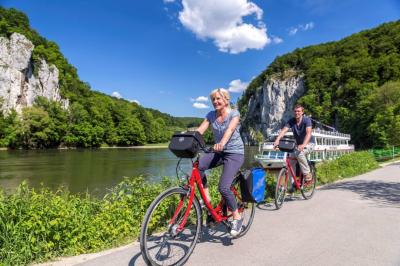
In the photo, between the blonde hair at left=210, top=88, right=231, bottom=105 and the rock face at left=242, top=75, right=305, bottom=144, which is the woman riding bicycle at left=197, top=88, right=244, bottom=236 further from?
the rock face at left=242, top=75, right=305, bottom=144

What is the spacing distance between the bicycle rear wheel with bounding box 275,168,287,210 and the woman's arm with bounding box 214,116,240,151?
291 cm

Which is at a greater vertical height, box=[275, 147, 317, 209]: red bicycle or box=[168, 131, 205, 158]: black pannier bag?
box=[168, 131, 205, 158]: black pannier bag

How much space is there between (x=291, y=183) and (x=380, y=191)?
3.40 meters

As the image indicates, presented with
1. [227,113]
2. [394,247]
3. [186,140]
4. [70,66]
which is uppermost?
[70,66]

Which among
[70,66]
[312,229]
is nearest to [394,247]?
[312,229]

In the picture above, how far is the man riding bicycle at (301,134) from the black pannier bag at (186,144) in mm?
3758

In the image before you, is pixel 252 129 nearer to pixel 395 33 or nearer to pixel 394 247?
pixel 395 33

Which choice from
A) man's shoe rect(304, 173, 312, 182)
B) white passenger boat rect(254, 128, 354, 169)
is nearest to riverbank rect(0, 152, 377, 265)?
man's shoe rect(304, 173, 312, 182)

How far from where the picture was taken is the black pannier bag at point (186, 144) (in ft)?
12.0

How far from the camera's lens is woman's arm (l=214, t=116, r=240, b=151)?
3926 millimetres

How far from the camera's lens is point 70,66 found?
13300cm

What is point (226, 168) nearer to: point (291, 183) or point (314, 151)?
point (291, 183)

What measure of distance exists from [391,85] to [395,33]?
176 feet

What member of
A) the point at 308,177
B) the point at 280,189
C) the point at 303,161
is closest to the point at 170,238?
the point at 280,189
